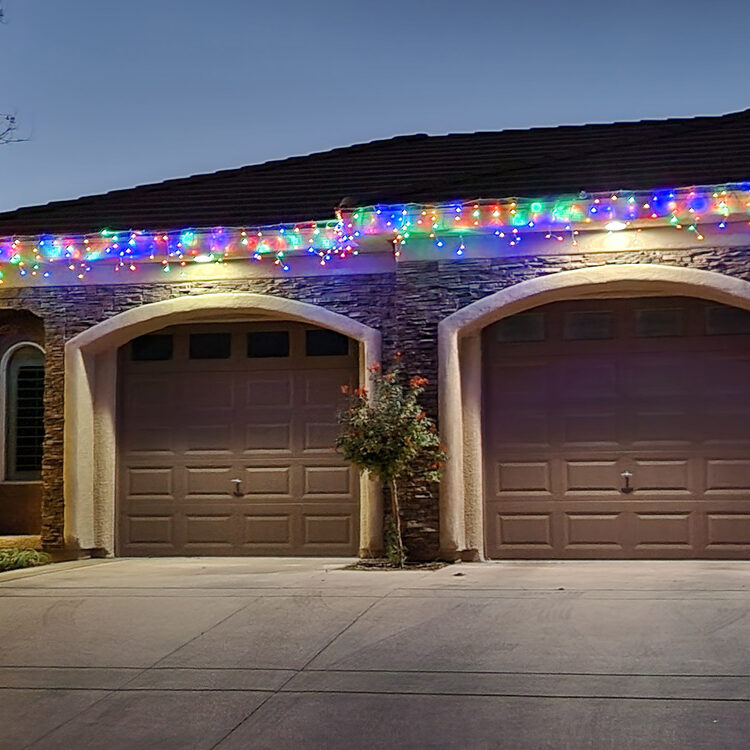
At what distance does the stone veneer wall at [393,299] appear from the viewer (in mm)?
11930

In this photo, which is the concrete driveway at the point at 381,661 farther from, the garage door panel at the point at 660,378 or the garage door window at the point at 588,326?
the garage door window at the point at 588,326

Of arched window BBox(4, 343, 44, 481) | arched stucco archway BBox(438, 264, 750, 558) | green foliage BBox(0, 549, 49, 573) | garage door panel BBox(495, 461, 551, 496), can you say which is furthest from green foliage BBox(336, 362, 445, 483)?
arched window BBox(4, 343, 44, 481)

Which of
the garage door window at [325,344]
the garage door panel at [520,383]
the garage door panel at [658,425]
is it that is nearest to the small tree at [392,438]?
the garage door panel at [520,383]

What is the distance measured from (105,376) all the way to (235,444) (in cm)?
169

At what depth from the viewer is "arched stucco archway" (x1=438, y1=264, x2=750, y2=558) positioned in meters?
11.7

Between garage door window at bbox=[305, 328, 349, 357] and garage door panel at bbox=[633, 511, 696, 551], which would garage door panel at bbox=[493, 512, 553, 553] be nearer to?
garage door panel at bbox=[633, 511, 696, 551]

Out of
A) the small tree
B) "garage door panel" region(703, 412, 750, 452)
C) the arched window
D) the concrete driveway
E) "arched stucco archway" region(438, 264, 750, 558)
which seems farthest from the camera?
the arched window

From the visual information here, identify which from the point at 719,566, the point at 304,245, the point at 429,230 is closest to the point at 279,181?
the point at 304,245

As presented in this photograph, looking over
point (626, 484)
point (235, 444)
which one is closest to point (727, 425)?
point (626, 484)

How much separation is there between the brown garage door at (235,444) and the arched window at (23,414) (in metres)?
1.41

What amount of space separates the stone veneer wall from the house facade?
2 centimetres

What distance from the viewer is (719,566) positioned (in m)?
11.3

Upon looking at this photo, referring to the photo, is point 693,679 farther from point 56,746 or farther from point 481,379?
point 481,379

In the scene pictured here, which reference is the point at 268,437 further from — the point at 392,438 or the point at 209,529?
the point at 392,438
